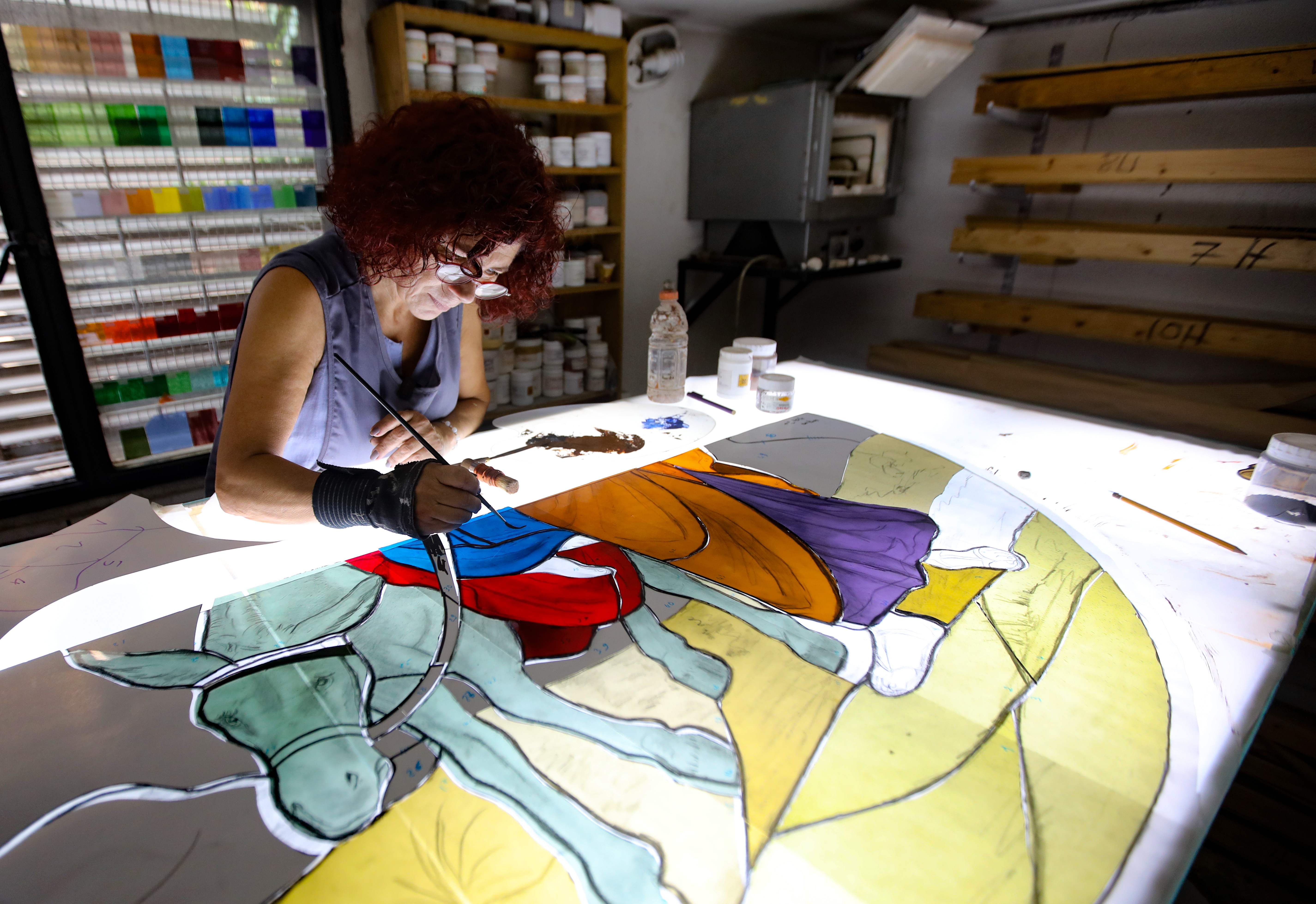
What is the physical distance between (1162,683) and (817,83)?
2629 millimetres

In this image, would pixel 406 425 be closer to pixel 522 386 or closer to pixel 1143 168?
pixel 522 386

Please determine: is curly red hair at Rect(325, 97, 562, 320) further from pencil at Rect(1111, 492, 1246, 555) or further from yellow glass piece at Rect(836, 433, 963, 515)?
pencil at Rect(1111, 492, 1246, 555)

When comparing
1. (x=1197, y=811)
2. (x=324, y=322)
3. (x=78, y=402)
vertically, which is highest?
(x=324, y=322)

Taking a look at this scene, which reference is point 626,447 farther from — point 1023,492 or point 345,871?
point 345,871

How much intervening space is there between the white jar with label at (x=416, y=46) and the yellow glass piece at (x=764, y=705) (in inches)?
90.4

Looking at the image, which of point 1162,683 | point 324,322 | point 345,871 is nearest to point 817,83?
point 324,322

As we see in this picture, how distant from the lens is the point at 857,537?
115 centimetres

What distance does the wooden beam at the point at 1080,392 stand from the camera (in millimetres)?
2383

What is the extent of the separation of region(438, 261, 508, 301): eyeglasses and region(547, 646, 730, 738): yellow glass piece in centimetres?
70

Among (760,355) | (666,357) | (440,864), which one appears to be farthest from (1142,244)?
(440,864)

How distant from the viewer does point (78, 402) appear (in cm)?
233

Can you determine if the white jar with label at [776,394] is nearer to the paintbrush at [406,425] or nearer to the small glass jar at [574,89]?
the paintbrush at [406,425]

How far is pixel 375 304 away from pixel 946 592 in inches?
43.1

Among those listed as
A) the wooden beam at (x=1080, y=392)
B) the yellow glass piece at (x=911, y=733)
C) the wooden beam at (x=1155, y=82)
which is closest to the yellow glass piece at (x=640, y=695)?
the yellow glass piece at (x=911, y=733)
